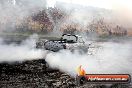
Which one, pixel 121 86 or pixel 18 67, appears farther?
pixel 18 67

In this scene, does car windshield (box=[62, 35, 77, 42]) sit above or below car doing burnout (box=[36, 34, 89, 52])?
above

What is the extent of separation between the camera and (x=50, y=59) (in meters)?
16.9

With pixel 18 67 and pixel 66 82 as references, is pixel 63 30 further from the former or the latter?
pixel 66 82

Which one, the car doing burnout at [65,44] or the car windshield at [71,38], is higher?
the car windshield at [71,38]

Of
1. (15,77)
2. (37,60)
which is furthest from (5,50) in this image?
(15,77)

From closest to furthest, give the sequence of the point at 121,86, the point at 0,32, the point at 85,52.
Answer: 1. the point at 121,86
2. the point at 85,52
3. the point at 0,32

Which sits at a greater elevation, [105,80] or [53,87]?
[105,80]

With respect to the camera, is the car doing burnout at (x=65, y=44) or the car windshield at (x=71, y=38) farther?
the car windshield at (x=71, y=38)

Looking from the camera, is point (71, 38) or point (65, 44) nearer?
point (65, 44)

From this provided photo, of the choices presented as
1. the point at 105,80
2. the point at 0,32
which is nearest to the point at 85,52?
the point at 105,80

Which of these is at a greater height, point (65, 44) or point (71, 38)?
point (71, 38)

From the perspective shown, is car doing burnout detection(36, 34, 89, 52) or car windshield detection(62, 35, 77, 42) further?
car windshield detection(62, 35, 77, 42)

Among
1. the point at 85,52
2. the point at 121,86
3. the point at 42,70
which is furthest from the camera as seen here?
the point at 85,52

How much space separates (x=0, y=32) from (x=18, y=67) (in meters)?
26.0
